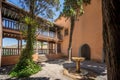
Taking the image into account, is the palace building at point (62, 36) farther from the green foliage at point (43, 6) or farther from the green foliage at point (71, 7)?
the green foliage at point (71, 7)

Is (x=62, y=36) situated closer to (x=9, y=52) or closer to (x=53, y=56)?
(x=53, y=56)

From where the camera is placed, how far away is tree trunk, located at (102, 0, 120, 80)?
2.52 m

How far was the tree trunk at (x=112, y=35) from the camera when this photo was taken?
2.52 metres

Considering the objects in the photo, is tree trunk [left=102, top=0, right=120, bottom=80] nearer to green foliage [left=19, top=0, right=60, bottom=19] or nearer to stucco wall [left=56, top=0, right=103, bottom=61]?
green foliage [left=19, top=0, right=60, bottom=19]

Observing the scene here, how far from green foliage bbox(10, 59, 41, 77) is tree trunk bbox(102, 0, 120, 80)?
27.0 ft

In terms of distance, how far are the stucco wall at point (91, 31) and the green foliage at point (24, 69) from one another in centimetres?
1010

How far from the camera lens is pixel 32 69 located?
10.8m

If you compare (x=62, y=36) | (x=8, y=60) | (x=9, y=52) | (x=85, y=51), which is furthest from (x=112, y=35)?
(x=62, y=36)

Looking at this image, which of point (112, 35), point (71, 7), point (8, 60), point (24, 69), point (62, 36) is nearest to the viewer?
point (112, 35)

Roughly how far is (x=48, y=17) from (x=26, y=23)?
8.14 feet

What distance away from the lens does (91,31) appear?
63.3ft

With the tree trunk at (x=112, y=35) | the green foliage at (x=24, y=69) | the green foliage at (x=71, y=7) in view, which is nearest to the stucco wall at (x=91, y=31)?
the green foliage at (x=71, y=7)

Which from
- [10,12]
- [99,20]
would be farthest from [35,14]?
[99,20]

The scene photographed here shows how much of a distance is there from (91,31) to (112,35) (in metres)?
17.1
